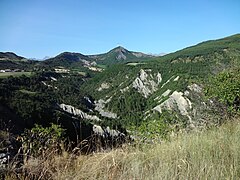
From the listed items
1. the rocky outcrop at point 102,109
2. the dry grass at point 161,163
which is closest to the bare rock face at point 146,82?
the rocky outcrop at point 102,109

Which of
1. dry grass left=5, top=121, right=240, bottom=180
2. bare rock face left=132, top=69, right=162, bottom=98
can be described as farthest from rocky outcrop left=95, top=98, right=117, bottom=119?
dry grass left=5, top=121, right=240, bottom=180

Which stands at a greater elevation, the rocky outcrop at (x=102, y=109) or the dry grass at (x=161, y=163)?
the dry grass at (x=161, y=163)

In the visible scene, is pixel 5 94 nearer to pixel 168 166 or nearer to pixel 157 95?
pixel 157 95

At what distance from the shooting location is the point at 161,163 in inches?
129

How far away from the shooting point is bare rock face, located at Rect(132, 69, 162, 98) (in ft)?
580

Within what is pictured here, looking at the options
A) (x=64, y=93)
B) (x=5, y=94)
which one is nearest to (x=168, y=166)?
(x=5, y=94)

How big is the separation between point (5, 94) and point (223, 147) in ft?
327

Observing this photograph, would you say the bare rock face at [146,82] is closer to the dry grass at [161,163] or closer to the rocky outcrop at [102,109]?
the rocky outcrop at [102,109]

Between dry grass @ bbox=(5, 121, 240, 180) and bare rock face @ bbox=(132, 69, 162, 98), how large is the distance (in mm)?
168784

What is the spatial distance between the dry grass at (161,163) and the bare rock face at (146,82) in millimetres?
168784

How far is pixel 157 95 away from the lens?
15700 cm

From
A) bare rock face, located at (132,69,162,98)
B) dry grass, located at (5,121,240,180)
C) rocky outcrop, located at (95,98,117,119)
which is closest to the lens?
dry grass, located at (5,121,240,180)

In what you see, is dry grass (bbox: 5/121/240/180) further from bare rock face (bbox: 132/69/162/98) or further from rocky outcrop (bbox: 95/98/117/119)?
bare rock face (bbox: 132/69/162/98)

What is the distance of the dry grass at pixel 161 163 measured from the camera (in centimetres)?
292
